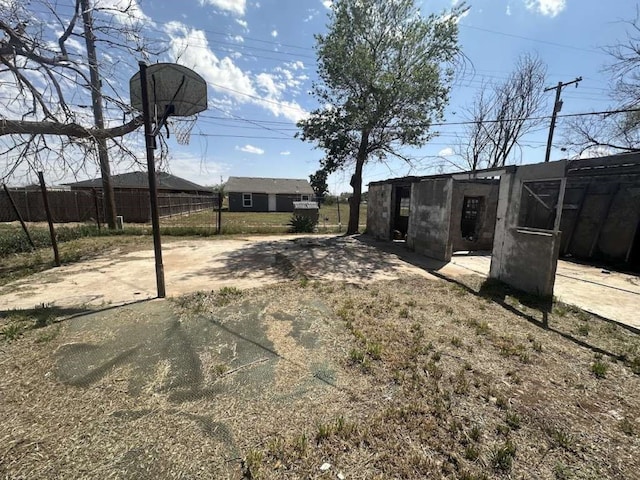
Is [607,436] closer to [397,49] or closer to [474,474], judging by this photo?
[474,474]

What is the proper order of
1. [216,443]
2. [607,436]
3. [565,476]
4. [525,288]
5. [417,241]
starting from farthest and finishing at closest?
1. [417,241]
2. [525,288]
3. [607,436]
4. [216,443]
5. [565,476]

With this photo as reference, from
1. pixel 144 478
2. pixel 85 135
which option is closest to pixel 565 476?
pixel 144 478

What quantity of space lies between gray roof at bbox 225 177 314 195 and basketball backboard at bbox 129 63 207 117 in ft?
78.0

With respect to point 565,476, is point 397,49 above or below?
above

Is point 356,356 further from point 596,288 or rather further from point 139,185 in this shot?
point 139,185

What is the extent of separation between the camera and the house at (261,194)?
92.4 ft

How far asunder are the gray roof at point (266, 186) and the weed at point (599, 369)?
27.8 metres

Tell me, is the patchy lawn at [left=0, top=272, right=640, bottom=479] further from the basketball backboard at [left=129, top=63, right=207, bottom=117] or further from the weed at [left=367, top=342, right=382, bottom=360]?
the basketball backboard at [left=129, top=63, right=207, bottom=117]

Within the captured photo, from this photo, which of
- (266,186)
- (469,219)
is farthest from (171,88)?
(266,186)

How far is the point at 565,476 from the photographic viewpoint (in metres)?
1.72

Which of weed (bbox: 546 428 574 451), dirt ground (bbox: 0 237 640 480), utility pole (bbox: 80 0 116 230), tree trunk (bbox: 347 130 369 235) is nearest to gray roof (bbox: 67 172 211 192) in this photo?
utility pole (bbox: 80 0 116 230)

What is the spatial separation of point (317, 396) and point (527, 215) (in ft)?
36.2

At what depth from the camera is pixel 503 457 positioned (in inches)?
71.2

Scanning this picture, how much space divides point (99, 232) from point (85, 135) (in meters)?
6.40
